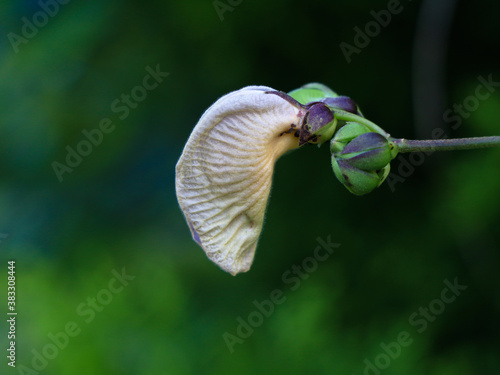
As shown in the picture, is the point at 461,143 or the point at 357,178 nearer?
the point at 461,143

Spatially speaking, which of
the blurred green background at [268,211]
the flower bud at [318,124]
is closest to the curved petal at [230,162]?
the flower bud at [318,124]

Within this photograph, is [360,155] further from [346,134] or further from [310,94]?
[310,94]

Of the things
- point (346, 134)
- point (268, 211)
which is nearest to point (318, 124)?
point (346, 134)

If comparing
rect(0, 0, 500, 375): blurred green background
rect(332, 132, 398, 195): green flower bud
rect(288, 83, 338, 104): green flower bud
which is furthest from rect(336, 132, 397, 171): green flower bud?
rect(0, 0, 500, 375): blurred green background

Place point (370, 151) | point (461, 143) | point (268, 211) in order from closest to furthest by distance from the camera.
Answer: point (461, 143), point (370, 151), point (268, 211)

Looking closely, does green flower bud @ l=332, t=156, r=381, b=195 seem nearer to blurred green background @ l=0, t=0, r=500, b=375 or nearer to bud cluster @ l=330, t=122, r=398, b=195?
bud cluster @ l=330, t=122, r=398, b=195

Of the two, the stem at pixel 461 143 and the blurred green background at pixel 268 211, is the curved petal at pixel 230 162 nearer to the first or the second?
the stem at pixel 461 143
